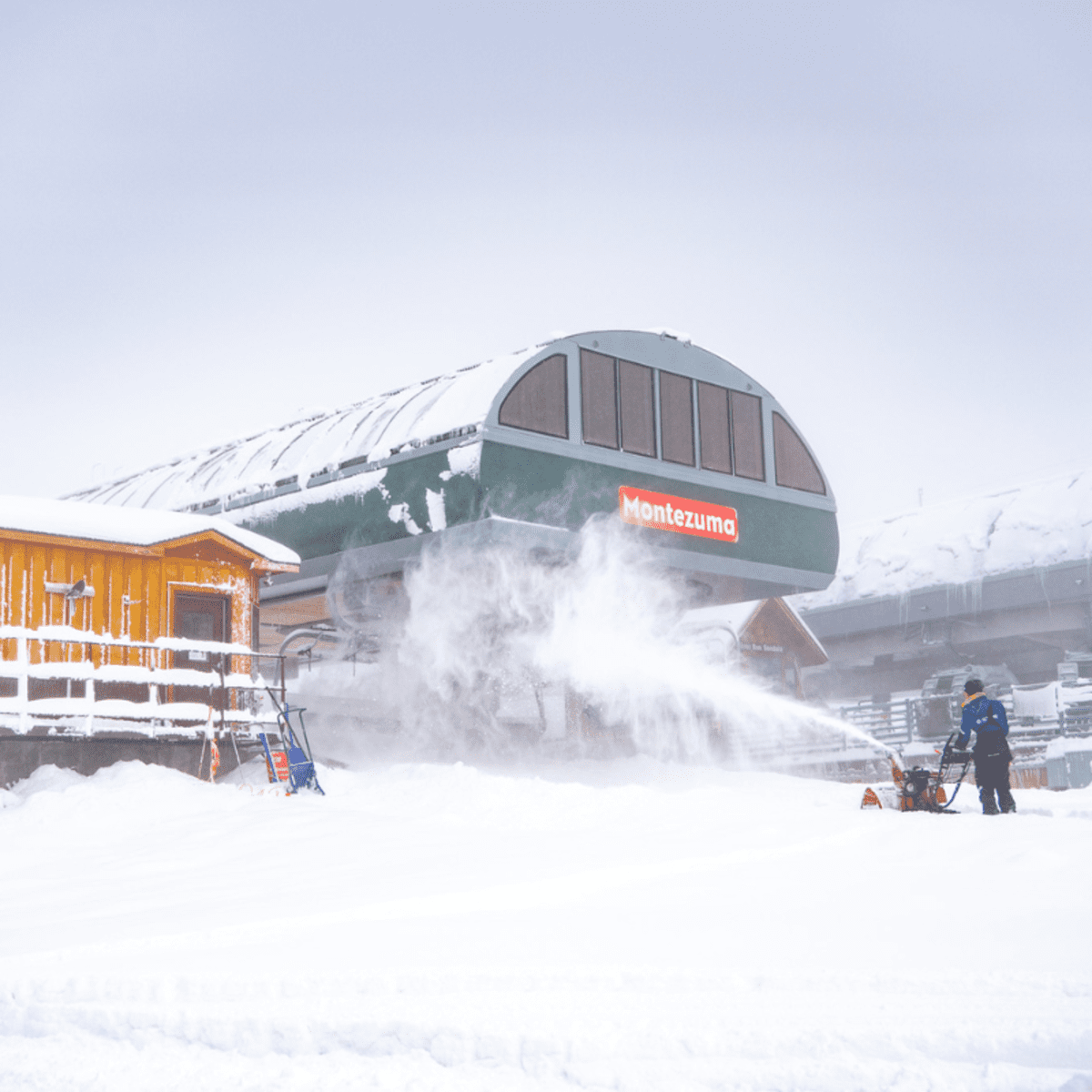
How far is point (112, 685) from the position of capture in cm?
1518

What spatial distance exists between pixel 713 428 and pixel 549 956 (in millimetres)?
14884

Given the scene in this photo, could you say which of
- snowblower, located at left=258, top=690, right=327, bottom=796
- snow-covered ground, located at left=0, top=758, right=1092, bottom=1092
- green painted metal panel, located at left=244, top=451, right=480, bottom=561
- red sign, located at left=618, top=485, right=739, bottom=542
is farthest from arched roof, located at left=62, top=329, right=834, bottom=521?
snow-covered ground, located at left=0, top=758, right=1092, bottom=1092

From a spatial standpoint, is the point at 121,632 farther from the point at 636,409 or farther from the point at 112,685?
the point at 636,409

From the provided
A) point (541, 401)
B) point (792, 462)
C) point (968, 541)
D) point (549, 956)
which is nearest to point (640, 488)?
point (541, 401)

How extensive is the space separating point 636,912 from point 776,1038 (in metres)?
2.19

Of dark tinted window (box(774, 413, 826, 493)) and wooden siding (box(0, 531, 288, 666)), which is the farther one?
dark tinted window (box(774, 413, 826, 493))

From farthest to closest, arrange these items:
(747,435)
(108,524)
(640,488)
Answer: (747,435) < (640,488) < (108,524)

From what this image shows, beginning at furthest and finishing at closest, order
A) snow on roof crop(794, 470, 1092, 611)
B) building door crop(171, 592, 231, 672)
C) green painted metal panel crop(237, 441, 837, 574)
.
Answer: snow on roof crop(794, 470, 1092, 611) < green painted metal panel crop(237, 441, 837, 574) < building door crop(171, 592, 231, 672)

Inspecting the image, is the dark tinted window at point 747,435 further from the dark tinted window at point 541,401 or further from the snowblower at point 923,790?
the snowblower at point 923,790

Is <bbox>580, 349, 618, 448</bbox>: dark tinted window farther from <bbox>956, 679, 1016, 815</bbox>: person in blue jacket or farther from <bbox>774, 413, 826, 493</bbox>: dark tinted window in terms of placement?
<bbox>956, 679, 1016, 815</bbox>: person in blue jacket

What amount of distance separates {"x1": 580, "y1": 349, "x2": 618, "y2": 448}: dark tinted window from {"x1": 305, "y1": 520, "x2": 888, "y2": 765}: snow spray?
50.7 inches

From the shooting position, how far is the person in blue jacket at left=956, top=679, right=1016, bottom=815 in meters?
11.4

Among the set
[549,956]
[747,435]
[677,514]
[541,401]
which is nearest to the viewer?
[549,956]

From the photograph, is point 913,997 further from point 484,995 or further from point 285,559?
point 285,559
